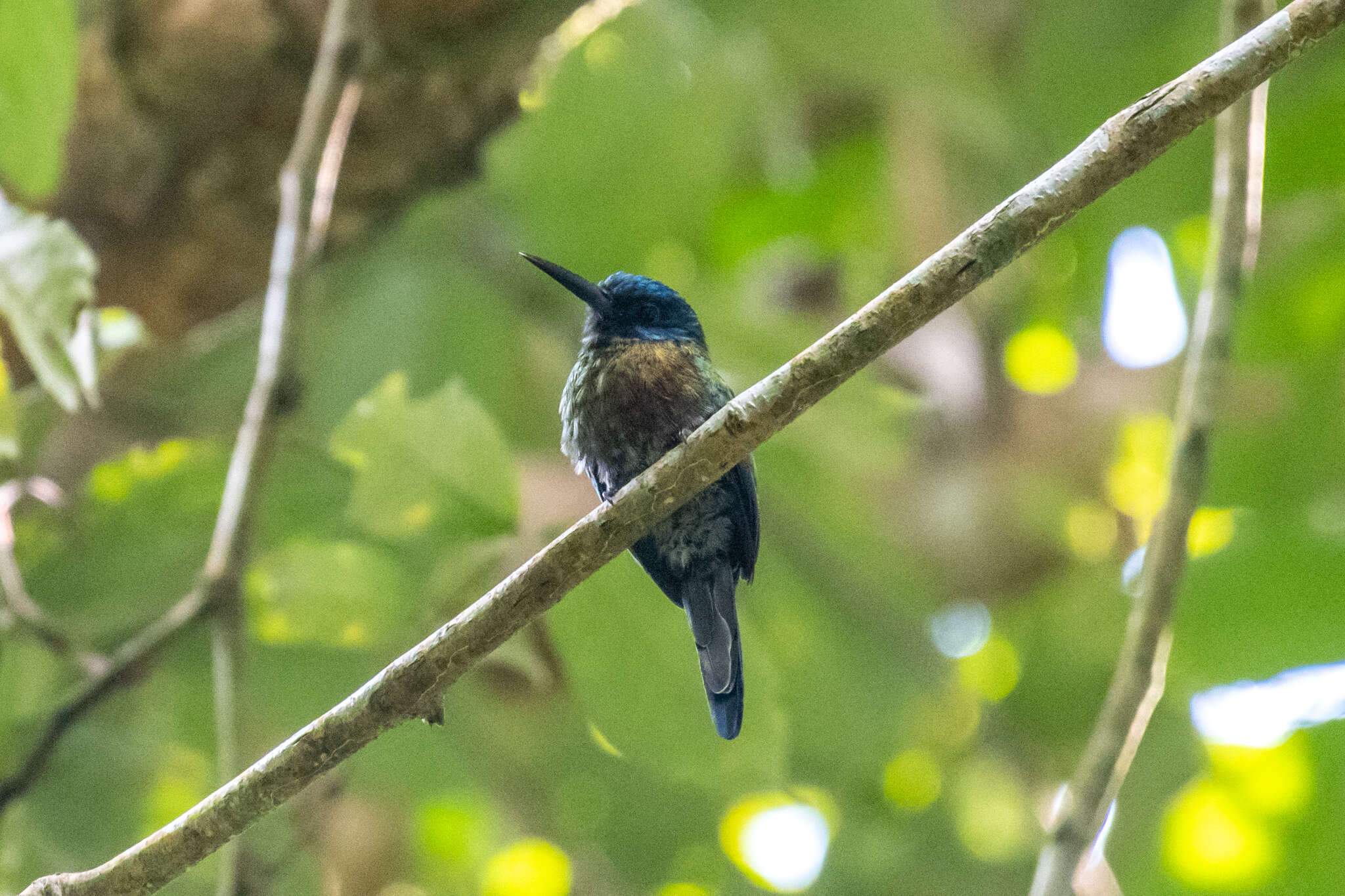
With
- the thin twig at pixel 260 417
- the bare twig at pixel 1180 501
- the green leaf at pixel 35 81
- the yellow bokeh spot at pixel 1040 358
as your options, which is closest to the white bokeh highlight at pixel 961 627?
the yellow bokeh spot at pixel 1040 358

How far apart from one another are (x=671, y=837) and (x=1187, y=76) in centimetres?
264

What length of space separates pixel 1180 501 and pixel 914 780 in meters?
2.68

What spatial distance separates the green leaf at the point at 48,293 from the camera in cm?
187

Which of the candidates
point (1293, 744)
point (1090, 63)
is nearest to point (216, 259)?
point (1090, 63)

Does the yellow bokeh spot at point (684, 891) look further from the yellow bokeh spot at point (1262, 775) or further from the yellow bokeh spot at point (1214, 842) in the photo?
the yellow bokeh spot at point (1262, 775)

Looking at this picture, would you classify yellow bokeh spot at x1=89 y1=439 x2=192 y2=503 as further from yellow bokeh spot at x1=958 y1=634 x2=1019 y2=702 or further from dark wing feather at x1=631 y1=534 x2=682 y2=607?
yellow bokeh spot at x1=958 y1=634 x2=1019 y2=702

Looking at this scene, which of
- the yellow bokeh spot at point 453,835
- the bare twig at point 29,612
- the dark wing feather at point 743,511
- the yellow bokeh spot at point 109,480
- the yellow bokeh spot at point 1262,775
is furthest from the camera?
the yellow bokeh spot at point 453,835

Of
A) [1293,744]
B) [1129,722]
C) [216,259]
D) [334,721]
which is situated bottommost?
[334,721]

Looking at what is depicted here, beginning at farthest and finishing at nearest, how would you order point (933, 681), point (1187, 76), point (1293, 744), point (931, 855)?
1. point (931, 855)
2. point (933, 681)
3. point (1293, 744)
4. point (1187, 76)

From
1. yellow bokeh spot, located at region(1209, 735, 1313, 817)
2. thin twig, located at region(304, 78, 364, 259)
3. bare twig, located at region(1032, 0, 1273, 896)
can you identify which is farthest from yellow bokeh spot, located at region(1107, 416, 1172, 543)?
thin twig, located at region(304, 78, 364, 259)

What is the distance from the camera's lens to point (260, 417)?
2322 mm

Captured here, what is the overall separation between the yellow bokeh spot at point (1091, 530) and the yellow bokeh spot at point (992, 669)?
1.54ft

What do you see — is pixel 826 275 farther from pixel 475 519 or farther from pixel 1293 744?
pixel 475 519

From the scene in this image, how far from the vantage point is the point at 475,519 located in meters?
2.08
